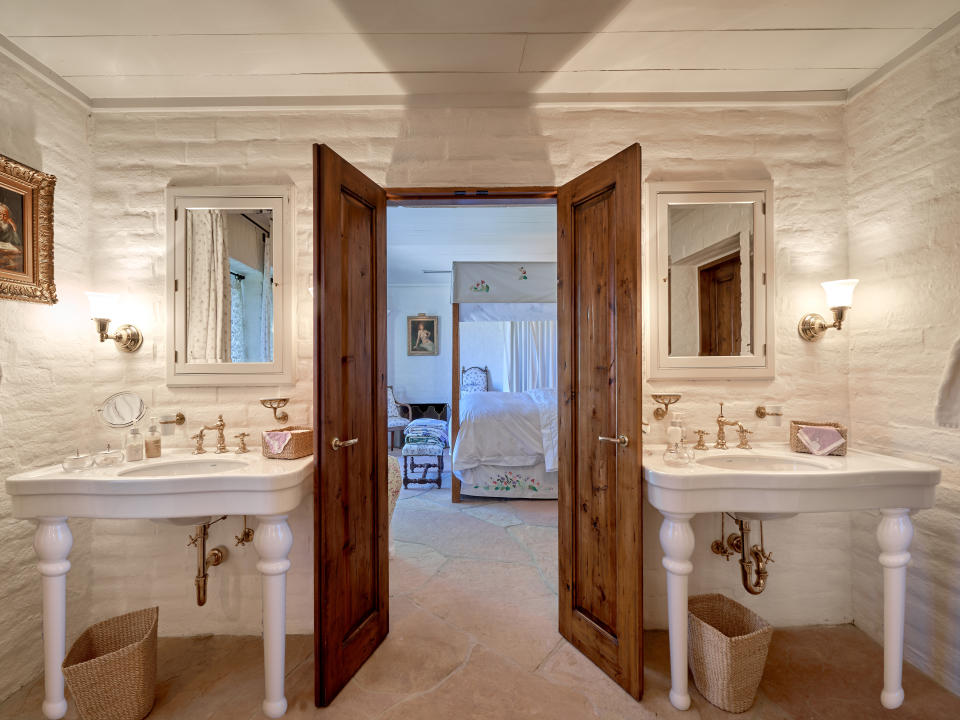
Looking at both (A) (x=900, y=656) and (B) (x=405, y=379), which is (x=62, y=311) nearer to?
(A) (x=900, y=656)

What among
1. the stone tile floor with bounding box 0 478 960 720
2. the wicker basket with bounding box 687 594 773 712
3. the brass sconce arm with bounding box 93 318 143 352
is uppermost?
the brass sconce arm with bounding box 93 318 143 352

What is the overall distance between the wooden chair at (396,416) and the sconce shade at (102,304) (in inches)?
168

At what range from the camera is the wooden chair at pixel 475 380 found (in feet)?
24.0

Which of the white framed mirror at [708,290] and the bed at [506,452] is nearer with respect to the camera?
the white framed mirror at [708,290]

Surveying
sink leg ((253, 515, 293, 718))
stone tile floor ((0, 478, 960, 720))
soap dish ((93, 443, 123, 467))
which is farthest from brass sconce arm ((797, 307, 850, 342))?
soap dish ((93, 443, 123, 467))

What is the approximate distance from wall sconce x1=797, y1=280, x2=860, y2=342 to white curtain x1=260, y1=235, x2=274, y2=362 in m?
2.79

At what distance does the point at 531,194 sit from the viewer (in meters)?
2.39

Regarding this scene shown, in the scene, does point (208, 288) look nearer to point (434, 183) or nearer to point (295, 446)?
point (295, 446)

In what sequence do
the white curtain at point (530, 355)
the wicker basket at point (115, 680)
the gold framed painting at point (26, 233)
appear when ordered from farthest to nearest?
the white curtain at point (530, 355)
the gold framed painting at point (26, 233)
the wicker basket at point (115, 680)

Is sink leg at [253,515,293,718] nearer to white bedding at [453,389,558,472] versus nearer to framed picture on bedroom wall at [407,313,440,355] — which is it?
white bedding at [453,389,558,472]

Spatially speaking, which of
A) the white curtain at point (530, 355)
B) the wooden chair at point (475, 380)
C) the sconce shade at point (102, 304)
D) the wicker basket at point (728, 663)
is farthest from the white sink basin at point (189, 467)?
the white curtain at point (530, 355)

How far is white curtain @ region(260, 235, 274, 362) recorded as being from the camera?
2355mm

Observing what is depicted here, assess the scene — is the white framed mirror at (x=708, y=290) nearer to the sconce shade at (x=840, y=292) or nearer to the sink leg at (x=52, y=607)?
the sconce shade at (x=840, y=292)

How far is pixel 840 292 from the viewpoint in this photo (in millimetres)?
2166
